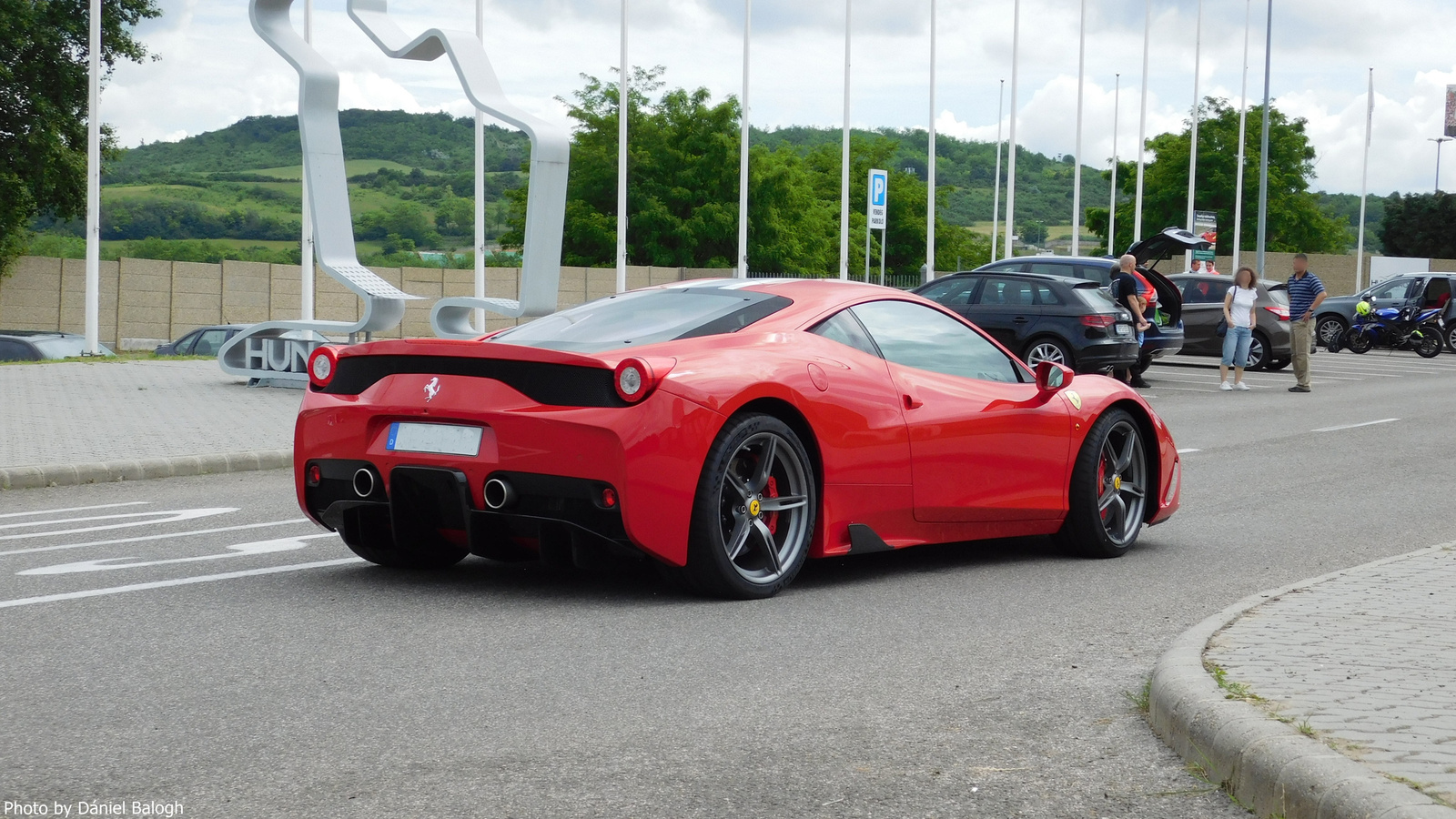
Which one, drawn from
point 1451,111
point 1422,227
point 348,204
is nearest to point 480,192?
point 348,204

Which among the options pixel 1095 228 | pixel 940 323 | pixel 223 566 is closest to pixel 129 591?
pixel 223 566

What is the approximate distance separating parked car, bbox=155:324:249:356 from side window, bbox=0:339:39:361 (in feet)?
18.4

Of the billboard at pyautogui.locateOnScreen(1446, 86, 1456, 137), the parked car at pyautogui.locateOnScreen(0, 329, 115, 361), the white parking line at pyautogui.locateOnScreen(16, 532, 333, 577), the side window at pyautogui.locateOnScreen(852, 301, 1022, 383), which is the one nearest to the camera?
the white parking line at pyautogui.locateOnScreen(16, 532, 333, 577)

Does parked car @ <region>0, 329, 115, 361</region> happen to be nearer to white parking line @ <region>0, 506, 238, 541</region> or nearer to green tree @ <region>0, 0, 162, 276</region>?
green tree @ <region>0, 0, 162, 276</region>

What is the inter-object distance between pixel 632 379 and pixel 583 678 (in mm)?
1307

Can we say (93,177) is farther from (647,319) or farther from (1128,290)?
(647,319)

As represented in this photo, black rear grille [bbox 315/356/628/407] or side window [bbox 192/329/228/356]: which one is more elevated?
black rear grille [bbox 315/356/628/407]

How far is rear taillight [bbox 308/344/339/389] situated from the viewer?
6.43 metres

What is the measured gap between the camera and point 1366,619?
5.64m

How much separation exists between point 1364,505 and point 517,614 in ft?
22.7

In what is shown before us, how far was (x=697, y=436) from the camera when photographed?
→ 586 cm

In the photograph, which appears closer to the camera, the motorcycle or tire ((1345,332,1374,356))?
the motorcycle

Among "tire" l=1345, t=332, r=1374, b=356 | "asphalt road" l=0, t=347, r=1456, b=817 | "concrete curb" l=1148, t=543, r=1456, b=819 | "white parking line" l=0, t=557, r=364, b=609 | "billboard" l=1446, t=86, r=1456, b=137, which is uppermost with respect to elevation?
"billboard" l=1446, t=86, r=1456, b=137

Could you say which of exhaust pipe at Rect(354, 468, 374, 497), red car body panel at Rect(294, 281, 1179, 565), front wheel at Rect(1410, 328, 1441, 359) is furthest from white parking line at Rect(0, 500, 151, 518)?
front wheel at Rect(1410, 328, 1441, 359)
